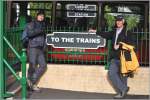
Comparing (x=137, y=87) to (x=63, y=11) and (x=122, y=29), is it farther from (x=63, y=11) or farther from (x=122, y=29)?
(x=63, y=11)

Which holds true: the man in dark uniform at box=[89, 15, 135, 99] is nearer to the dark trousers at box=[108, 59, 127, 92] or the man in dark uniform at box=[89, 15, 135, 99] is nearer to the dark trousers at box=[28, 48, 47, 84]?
the dark trousers at box=[108, 59, 127, 92]

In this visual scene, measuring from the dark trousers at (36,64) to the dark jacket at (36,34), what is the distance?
133mm

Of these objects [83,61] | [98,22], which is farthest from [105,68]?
[98,22]

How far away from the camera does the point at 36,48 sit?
33.7 feet

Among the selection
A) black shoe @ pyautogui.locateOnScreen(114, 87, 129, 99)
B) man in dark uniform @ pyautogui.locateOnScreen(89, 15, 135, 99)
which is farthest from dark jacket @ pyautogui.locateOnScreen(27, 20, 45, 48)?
black shoe @ pyautogui.locateOnScreen(114, 87, 129, 99)

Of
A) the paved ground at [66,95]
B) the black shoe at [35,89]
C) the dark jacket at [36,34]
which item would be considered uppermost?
the dark jacket at [36,34]

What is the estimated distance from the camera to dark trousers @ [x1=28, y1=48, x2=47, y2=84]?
10281 mm

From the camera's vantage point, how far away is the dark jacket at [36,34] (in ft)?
33.2

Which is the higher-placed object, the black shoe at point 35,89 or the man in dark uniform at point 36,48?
the man in dark uniform at point 36,48

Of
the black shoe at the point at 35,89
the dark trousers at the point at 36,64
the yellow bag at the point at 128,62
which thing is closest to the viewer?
the yellow bag at the point at 128,62

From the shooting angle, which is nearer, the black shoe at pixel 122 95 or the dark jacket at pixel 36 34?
the black shoe at pixel 122 95

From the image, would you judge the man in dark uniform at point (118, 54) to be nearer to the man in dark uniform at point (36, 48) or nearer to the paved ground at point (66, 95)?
the paved ground at point (66, 95)

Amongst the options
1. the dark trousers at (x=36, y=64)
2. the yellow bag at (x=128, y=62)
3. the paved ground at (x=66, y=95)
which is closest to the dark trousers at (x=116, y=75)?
the yellow bag at (x=128, y=62)

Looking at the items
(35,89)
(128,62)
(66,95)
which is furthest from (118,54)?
(35,89)
